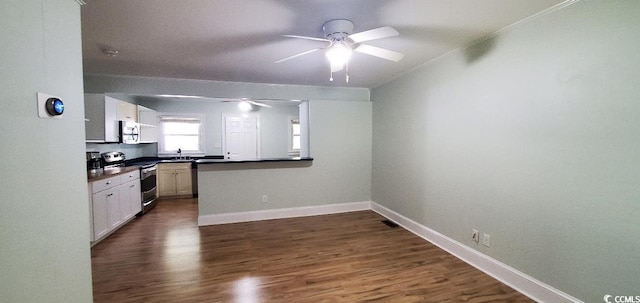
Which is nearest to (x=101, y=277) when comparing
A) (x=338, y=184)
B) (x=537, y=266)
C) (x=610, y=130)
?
(x=338, y=184)

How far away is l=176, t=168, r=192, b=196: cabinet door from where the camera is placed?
5316 millimetres

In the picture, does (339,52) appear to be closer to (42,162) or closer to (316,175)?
(42,162)

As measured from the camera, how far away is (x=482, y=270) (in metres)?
2.37

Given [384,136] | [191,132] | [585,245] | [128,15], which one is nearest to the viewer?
[585,245]

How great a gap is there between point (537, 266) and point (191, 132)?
21.6ft

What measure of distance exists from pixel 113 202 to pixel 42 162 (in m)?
2.79

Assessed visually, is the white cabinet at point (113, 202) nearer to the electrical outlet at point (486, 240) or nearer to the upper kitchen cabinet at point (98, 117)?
the upper kitchen cabinet at point (98, 117)

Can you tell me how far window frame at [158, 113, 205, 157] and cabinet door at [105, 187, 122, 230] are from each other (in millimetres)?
2563

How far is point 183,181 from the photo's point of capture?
5.35 meters

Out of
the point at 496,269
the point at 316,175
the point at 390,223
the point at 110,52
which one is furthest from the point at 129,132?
the point at 496,269

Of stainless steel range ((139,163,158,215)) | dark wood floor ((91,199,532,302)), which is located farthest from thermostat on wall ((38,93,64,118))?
stainless steel range ((139,163,158,215))

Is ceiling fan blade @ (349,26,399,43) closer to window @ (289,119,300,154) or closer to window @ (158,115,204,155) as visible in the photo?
window @ (289,119,300,154)

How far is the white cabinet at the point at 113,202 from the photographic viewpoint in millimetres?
2951

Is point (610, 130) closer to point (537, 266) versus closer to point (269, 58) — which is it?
point (537, 266)
